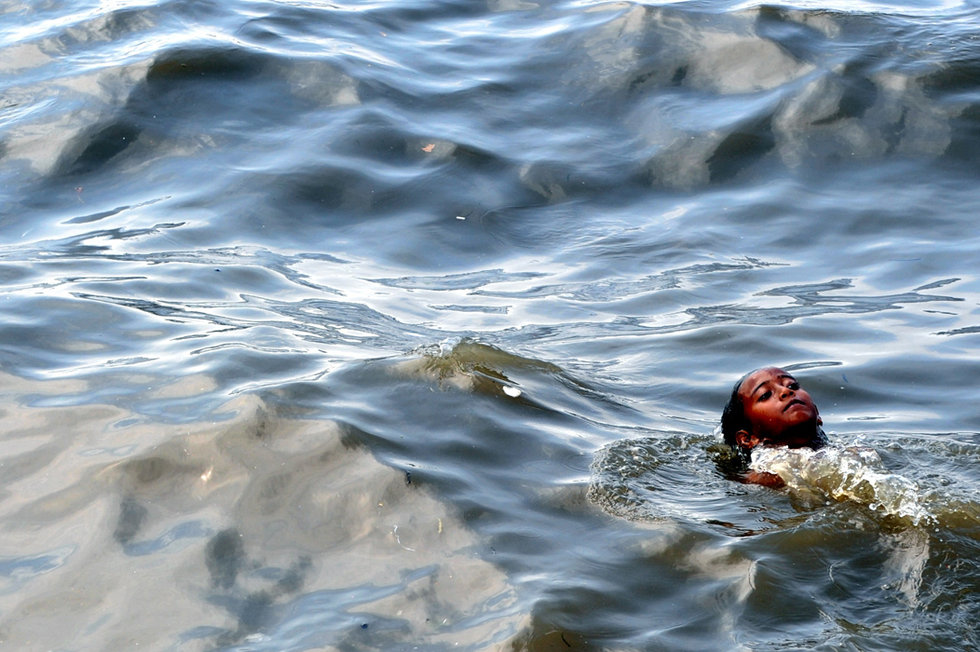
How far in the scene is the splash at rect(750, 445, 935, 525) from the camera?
5.29 m

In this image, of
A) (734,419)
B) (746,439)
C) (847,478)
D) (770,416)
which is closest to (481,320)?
(734,419)

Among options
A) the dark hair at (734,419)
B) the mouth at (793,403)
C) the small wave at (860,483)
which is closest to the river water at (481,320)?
the small wave at (860,483)

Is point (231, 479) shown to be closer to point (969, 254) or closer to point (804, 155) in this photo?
point (969, 254)

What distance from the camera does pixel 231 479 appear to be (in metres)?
5.25

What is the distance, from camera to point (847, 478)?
18.5 feet

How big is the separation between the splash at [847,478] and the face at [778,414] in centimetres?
8

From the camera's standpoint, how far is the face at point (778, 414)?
20.3ft

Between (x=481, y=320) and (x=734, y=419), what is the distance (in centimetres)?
202

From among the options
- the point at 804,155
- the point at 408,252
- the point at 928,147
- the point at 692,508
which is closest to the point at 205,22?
the point at 408,252

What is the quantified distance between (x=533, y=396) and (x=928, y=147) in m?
5.61

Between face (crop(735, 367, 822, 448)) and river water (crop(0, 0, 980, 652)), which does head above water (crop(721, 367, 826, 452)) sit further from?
river water (crop(0, 0, 980, 652))

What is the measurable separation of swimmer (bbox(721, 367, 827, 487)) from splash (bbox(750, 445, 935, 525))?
0.07 m

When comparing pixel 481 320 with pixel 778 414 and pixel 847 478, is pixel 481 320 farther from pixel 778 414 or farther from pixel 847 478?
pixel 847 478

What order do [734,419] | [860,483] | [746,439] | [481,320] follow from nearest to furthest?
[860,483] → [746,439] → [734,419] → [481,320]
